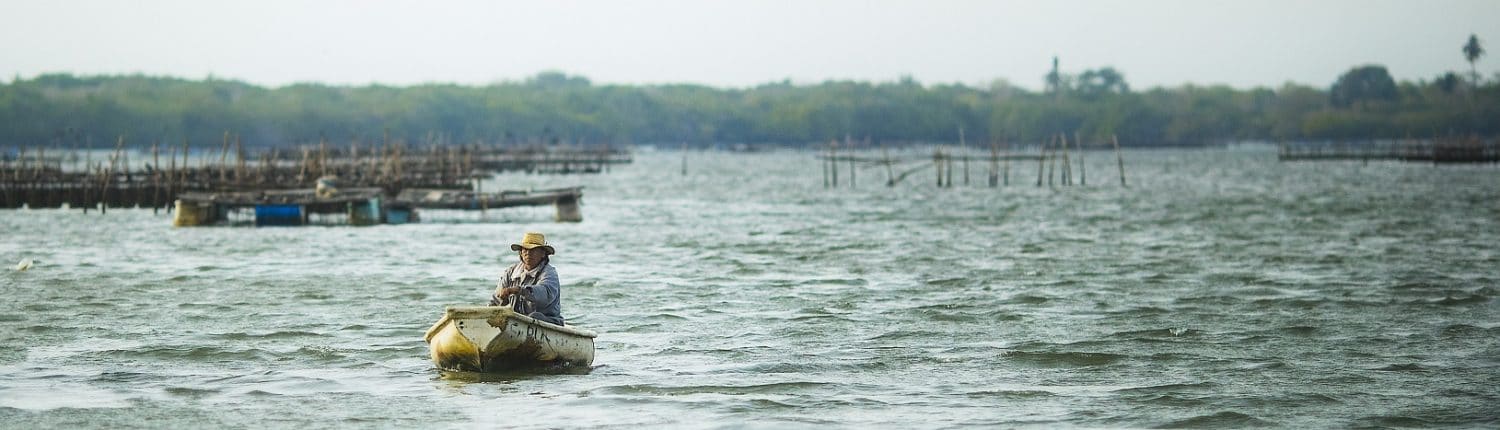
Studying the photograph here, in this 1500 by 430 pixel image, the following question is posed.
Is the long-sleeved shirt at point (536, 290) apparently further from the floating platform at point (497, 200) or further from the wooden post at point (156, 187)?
the wooden post at point (156, 187)

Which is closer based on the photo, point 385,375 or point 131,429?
point 131,429

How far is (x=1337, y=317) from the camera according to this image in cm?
2053

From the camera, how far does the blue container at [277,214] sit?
41469 mm

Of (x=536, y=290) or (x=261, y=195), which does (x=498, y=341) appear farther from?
(x=261, y=195)

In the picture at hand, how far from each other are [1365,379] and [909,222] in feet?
106

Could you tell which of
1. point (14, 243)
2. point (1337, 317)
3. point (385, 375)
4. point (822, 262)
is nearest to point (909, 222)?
point (822, 262)

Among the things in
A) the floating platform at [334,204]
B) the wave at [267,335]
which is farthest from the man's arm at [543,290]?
the floating platform at [334,204]

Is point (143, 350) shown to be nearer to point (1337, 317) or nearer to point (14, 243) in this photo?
point (1337, 317)

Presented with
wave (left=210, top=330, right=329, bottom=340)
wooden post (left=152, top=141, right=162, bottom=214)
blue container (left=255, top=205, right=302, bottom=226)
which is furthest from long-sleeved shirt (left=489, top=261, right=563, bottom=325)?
wooden post (left=152, top=141, right=162, bottom=214)

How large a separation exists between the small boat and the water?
0.24 m

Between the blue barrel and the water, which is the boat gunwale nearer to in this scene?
the water

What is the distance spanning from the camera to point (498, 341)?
14172 millimetres

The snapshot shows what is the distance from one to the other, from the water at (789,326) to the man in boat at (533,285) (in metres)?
0.68

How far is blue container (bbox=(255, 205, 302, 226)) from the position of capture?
41.5 meters
